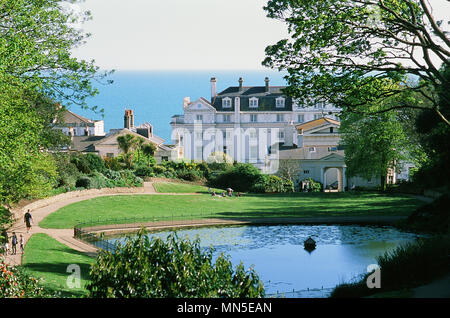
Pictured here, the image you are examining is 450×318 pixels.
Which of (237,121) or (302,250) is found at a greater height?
(237,121)

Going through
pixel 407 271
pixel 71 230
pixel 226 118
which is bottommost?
pixel 407 271

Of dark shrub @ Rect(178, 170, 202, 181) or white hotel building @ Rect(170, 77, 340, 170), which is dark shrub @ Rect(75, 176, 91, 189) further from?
white hotel building @ Rect(170, 77, 340, 170)

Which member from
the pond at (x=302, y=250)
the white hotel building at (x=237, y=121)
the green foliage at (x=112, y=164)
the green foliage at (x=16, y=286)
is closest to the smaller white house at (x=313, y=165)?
the green foliage at (x=112, y=164)

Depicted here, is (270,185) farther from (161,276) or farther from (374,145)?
(161,276)

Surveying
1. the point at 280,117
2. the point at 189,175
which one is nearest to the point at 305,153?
the point at 189,175

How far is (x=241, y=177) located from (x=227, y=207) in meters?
14.6

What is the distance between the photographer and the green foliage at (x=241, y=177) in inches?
2589

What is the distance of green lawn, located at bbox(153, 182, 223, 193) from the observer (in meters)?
60.5

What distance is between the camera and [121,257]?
14.9 metres

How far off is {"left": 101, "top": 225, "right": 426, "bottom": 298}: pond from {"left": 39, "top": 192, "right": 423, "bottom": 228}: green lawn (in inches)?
228

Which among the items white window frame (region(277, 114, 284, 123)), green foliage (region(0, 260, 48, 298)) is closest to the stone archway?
white window frame (region(277, 114, 284, 123))

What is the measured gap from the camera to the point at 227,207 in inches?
2031

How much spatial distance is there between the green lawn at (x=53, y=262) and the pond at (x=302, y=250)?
4840mm
